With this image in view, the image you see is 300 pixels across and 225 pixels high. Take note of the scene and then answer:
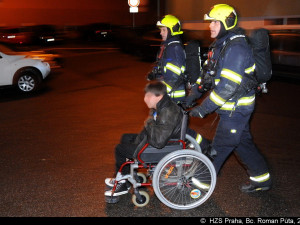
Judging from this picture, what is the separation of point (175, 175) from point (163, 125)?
583mm

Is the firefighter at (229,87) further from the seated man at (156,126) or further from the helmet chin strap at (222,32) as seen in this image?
the seated man at (156,126)

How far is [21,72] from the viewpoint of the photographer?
9.69 metres

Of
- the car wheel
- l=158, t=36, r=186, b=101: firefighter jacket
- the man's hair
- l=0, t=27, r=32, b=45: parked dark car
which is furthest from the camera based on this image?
l=0, t=27, r=32, b=45: parked dark car

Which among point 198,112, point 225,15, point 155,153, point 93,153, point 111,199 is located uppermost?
point 225,15

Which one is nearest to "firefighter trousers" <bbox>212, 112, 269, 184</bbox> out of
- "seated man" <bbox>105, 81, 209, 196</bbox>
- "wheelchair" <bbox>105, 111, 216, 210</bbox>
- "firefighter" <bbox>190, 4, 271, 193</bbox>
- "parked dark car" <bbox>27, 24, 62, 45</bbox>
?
"firefighter" <bbox>190, 4, 271, 193</bbox>

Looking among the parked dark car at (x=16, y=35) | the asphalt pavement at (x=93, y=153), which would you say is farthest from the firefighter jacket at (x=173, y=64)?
the parked dark car at (x=16, y=35)

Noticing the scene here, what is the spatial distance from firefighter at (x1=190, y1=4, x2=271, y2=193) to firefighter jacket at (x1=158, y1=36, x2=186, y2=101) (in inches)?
28.7

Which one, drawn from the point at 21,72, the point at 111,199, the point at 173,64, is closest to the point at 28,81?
the point at 21,72

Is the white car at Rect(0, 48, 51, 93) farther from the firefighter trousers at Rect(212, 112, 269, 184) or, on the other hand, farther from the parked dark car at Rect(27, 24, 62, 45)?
the parked dark car at Rect(27, 24, 62, 45)

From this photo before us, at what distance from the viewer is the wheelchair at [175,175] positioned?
11.8ft

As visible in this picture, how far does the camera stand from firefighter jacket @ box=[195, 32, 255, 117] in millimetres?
3473

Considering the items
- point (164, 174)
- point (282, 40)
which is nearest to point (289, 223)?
point (164, 174)

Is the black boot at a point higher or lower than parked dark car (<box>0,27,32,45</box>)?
lower

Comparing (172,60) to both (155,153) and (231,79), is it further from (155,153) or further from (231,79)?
(155,153)
